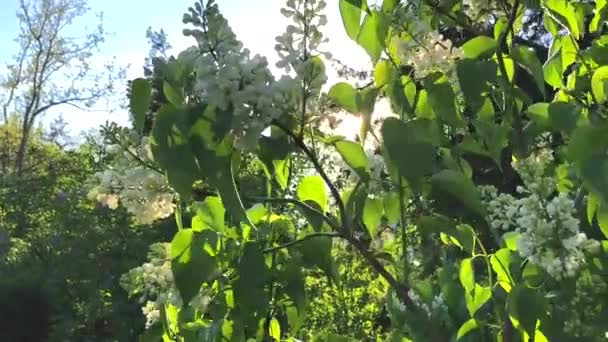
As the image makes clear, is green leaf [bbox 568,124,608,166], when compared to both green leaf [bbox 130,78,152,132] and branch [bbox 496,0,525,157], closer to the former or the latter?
branch [bbox 496,0,525,157]

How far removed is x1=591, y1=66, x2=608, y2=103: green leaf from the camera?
0.93 meters

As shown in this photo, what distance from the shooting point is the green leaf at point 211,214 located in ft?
3.23

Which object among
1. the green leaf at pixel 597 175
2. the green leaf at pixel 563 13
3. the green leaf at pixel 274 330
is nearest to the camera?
the green leaf at pixel 597 175

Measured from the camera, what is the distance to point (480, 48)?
3.13ft

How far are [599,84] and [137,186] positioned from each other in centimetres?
51

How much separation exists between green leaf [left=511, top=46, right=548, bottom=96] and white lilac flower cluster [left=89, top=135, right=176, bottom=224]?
41 centimetres

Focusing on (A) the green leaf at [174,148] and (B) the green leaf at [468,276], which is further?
→ (B) the green leaf at [468,276]

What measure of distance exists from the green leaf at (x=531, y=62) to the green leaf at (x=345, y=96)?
20 cm

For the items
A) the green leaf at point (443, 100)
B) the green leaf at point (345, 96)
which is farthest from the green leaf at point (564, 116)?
the green leaf at point (345, 96)

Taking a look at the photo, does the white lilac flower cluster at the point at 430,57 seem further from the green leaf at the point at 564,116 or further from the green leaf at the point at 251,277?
the green leaf at the point at 251,277

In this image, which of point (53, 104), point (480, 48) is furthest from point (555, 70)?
point (53, 104)

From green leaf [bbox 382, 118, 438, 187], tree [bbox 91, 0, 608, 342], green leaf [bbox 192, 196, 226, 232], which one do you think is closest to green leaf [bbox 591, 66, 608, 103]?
tree [bbox 91, 0, 608, 342]

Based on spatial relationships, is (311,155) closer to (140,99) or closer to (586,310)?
(140,99)

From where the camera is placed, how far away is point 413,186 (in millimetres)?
880
